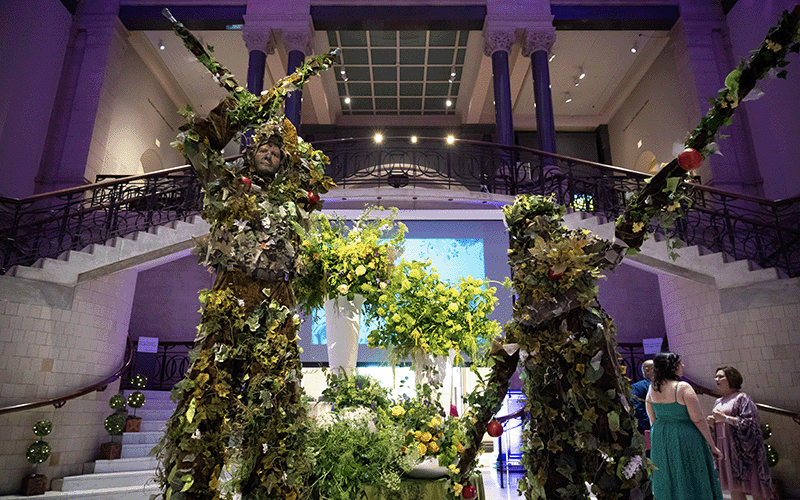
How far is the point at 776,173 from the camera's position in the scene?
7.77 metres

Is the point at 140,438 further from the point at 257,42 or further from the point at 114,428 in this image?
the point at 257,42

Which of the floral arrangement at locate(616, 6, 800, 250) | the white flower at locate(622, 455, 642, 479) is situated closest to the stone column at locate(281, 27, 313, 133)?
the floral arrangement at locate(616, 6, 800, 250)

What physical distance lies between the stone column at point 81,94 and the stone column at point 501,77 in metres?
7.37

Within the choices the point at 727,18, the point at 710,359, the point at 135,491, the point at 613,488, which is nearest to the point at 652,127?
the point at 727,18

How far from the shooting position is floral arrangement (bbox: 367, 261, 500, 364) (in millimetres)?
2713

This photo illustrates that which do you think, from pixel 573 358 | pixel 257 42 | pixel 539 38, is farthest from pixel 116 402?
pixel 539 38

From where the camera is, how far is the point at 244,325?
7.26 ft

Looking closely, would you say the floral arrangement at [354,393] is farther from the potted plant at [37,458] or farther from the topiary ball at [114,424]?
the topiary ball at [114,424]

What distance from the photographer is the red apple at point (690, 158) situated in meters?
1.74

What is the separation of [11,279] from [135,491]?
8.54 ft

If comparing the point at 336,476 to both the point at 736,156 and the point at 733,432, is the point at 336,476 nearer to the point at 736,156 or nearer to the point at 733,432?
the point at 733,432

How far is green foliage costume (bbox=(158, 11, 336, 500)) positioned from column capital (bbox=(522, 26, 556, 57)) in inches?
321

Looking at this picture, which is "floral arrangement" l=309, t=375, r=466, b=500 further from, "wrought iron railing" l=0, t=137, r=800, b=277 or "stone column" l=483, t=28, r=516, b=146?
"stone column" l=483, t=28, r=516, b=146

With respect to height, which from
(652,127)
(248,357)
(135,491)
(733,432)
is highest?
(652,127)
